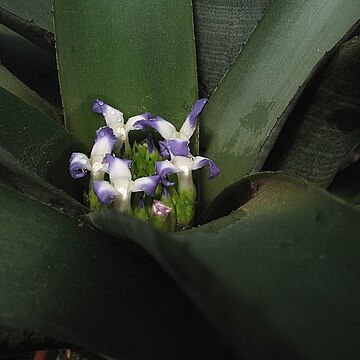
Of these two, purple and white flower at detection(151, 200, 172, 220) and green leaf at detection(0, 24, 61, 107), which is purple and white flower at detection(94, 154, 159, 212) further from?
green leaf at detection(0, 24, 61, 107)

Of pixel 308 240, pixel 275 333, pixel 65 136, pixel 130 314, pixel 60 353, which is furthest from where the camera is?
pixel 60 353

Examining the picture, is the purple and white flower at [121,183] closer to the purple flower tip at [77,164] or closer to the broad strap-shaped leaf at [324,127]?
the purple flower tip at [77,164]

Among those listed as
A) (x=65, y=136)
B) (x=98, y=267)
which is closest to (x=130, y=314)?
(x=98, y=267)

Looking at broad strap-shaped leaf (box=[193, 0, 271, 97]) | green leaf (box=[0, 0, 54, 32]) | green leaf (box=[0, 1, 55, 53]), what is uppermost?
broad strap-shaped leaf (box=[193, 0, 271, 97])

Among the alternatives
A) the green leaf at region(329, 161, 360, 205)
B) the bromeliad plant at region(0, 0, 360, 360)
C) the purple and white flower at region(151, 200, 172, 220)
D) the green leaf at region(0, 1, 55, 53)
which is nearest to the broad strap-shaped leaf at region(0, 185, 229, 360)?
the bromeliad plant at region(0, 0, 360, 360)

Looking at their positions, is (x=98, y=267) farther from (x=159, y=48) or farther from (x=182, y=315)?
(x=159, y=48)
